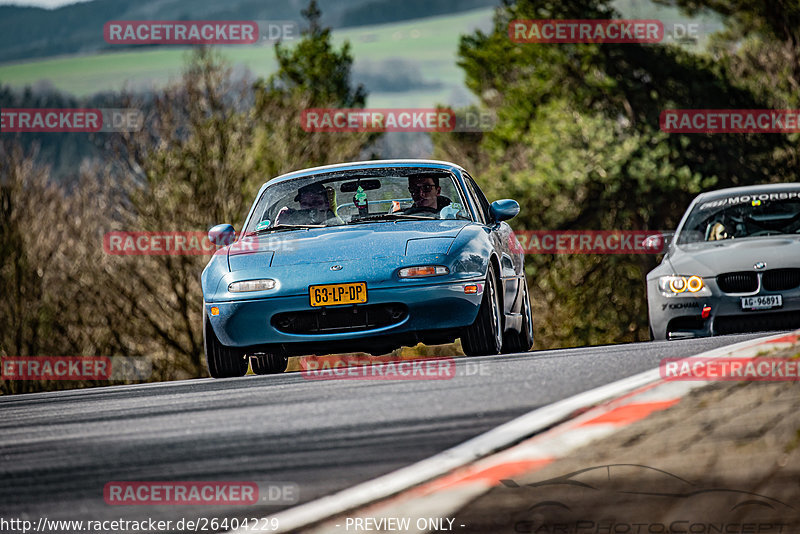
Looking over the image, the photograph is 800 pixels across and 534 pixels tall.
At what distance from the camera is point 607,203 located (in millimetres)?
37125

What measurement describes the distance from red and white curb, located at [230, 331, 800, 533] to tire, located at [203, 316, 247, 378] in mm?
4031

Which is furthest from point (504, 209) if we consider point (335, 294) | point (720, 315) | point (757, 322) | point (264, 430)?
point (264, 430)

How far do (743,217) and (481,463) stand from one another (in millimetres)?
8999

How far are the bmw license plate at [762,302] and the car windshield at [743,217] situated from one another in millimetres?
1241

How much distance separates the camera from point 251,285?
9625mm

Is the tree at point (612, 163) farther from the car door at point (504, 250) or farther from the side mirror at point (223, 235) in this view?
the side mirror at point (223, 235)

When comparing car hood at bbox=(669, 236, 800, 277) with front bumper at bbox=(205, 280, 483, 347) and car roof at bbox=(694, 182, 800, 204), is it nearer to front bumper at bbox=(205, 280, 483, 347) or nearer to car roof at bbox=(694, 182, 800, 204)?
car roof at bbox=(694, 182, 800, 204)

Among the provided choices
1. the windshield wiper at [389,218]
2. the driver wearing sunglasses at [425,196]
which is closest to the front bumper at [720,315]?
the driver wearing sunglasses at [425,196]

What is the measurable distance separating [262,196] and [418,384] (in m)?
3.74

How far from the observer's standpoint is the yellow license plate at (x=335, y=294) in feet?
30.9

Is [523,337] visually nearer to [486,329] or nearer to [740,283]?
[740,283]

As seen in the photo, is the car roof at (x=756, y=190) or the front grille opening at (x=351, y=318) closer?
the front grille opening at (x=351, y=318)

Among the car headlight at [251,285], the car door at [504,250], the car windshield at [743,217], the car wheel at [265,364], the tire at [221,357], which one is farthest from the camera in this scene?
the car windshield at [743,217]

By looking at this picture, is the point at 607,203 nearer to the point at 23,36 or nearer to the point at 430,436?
the point at 430,436
